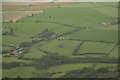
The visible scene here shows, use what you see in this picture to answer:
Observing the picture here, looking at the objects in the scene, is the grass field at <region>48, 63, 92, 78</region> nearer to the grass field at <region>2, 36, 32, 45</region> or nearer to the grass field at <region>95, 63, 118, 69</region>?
the grass field at <region>95, 63, 118, 69</region>

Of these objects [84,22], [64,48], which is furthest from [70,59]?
[84,22]

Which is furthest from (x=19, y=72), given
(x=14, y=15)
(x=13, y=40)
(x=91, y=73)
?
→ (x=14, y=15)

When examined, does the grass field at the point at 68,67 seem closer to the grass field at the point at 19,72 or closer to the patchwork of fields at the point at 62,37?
the patchwork of fields at the point at 62,37

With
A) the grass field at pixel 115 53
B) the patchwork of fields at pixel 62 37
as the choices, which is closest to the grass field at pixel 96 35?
the patchwork of fields at pixel 62 37

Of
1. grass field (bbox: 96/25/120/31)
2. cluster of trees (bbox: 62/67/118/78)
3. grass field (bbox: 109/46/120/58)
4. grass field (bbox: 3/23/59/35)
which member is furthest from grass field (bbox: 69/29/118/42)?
cluster of trees (bbox: 62/67/118/78)

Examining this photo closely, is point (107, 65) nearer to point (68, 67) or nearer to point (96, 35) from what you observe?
point (68, 67)

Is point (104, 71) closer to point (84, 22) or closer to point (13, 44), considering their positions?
point (13, 44)
